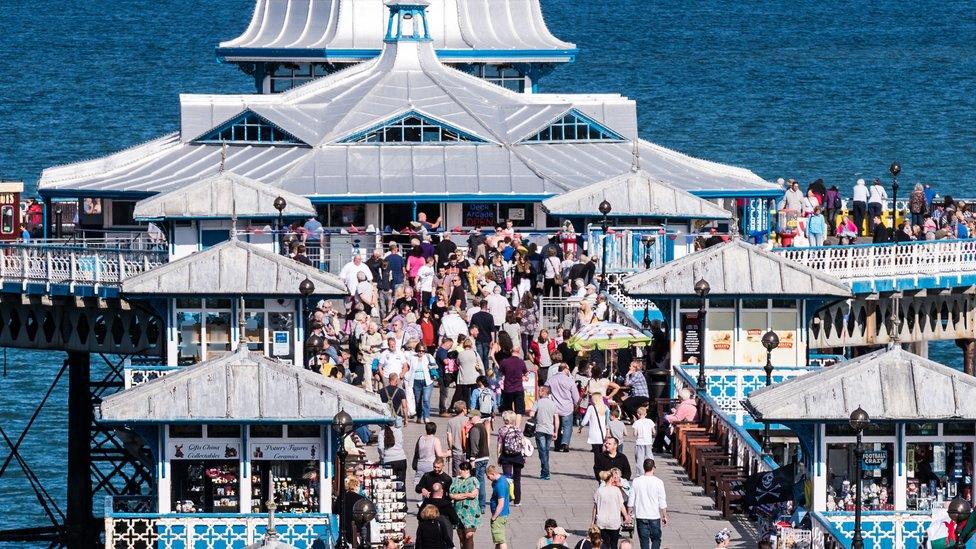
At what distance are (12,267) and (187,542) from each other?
66.6 ft

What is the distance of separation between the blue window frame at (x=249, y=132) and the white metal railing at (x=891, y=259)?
14.0m

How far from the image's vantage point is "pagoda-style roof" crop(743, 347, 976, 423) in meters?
36.2

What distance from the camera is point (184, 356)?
155ft

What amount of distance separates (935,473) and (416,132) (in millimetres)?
31835

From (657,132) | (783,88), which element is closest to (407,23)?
(657,132)

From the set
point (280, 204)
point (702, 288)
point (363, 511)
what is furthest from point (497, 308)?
point (363, 511)

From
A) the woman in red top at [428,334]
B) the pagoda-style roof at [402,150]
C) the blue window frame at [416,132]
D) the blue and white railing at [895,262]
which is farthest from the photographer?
the blue window frame at [416,132]

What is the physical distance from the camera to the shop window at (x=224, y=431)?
37750 millimetres

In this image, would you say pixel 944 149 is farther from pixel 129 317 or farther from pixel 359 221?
pixel 129 317

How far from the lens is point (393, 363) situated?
44.3 m

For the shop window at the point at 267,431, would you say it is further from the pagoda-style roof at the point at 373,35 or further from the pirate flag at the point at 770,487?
the pagoda-style roof at the point at 373,35

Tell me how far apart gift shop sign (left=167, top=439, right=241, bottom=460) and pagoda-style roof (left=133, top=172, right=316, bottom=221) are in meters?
16.4

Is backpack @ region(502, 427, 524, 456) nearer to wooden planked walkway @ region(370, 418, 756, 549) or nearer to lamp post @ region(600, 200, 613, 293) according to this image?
wooden planked walkway @ region(370, 418, 756, 549)

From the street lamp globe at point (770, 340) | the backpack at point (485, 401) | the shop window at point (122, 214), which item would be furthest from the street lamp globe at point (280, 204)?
the street lamp globe at point (770, 340)
